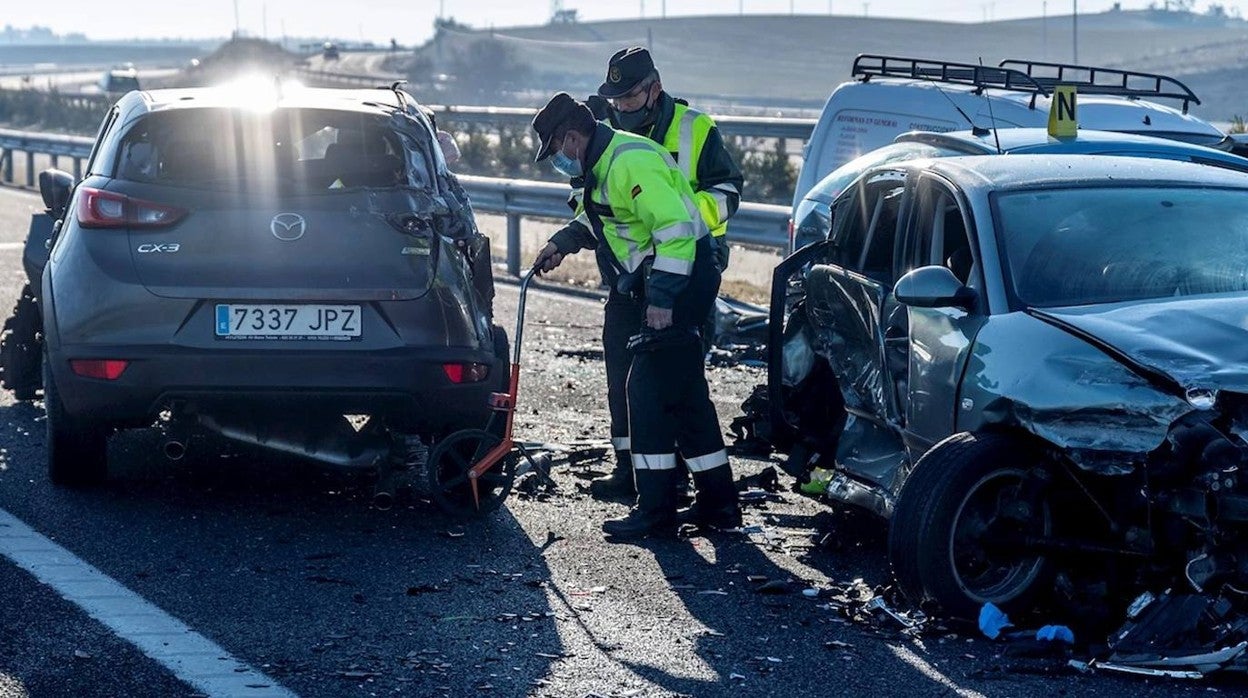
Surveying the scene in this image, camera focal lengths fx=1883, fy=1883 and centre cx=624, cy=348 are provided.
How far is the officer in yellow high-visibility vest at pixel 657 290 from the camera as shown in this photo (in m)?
7.16

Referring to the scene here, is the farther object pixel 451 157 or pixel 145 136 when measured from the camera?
pixel 451 157

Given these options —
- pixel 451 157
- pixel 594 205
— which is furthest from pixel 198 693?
pixel 451 157

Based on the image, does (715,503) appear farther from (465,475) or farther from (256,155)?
(256,155)

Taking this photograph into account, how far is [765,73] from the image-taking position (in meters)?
125

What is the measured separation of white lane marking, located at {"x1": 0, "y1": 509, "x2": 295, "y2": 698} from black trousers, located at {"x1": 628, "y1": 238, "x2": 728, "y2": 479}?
2.10 meters

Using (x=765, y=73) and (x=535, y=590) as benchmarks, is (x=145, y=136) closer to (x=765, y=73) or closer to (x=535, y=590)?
(x=535, y=590)

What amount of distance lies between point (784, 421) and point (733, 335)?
4.35 metres

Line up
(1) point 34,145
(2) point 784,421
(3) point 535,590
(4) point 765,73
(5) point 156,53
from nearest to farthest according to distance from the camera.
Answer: (3) point 535,590, (2) point 784,421, (1) point 34,145, (4) point 765,73, (5) point 156,53

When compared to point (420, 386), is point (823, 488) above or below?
below

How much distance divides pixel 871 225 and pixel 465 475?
6.34 ft

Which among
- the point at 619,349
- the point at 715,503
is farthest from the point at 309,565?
the point at 619,349

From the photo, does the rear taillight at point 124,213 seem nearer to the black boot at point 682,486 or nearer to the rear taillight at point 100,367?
the rear taillight at point 100,367

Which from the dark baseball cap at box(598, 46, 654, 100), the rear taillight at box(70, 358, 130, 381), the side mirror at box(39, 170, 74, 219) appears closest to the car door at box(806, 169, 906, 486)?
the dark baseball cap at box(598, 46, 654, 100)

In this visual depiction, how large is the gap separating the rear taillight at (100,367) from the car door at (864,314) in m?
2.74
